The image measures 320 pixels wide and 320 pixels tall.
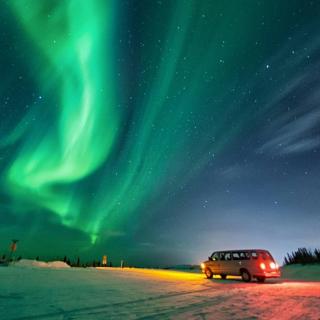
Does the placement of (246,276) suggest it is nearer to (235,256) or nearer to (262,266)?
(262,266)

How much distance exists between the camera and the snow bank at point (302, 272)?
21.0 meters

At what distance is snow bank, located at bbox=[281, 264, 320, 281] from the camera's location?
21.0 m

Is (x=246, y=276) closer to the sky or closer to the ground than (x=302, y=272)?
closer to the ground

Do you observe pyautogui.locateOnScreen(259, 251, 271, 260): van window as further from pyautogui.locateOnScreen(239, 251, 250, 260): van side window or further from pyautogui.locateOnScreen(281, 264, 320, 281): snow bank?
pyautogui.locateOnScreen(281, 264, 320, 281): snow bank

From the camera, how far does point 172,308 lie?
7109 millimetres

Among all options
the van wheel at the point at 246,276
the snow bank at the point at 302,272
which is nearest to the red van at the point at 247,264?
A: the van wheel at the point at 246,276

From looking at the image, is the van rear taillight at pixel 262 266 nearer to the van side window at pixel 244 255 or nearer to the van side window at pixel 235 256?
the van side window at pixel 244 255

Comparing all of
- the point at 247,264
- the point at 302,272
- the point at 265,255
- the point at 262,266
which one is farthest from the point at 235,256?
the point at 302,272

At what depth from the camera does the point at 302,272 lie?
2280 cm

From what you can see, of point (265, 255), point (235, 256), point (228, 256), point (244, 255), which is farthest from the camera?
point (228, 256)

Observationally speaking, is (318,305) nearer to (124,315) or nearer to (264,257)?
(124,315)

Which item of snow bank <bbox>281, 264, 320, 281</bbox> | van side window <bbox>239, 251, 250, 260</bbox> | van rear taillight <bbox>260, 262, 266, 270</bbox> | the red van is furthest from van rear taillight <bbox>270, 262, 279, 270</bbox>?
snow bank <bbox>281, 264, 320, 281</bbox>

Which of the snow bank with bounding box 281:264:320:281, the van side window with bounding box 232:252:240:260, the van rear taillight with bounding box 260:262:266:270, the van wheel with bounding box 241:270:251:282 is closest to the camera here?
the van rear taillight with bounding box 260:262:266:270

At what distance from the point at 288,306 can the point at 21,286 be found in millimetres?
7958
